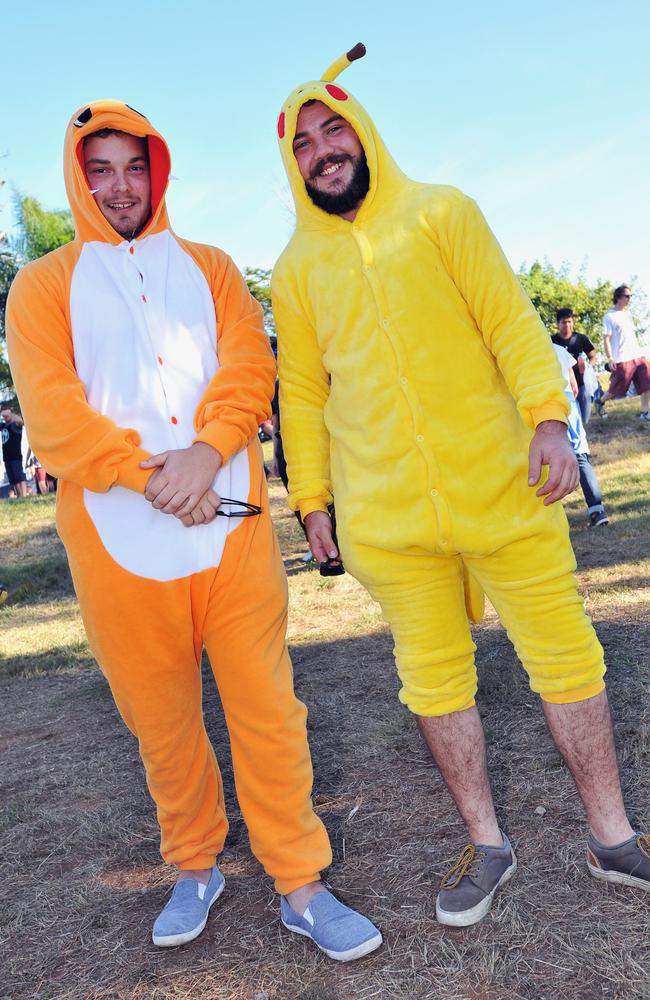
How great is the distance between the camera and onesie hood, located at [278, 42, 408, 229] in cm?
250

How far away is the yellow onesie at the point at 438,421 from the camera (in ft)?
7.86

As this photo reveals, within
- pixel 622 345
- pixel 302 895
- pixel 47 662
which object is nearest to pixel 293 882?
pixel 302 895

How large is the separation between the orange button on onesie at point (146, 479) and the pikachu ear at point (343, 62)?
509mm

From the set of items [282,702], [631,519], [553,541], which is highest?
[553,541]

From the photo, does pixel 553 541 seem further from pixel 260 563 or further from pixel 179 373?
pixel 179 373

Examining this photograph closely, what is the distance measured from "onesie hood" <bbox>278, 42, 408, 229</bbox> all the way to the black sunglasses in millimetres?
813

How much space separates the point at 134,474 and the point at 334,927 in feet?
4.34

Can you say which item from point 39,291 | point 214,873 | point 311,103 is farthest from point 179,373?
point 214,873

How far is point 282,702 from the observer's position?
2.50 meters

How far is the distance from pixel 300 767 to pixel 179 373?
114 cm

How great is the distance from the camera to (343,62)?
2.60 meters

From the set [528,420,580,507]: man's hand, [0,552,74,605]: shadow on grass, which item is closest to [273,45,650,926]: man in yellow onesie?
[528,420,580,507]: man's hand

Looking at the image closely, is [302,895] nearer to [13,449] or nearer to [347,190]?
[347,190]

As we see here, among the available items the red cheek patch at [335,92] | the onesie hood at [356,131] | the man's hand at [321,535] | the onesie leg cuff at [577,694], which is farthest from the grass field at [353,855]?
the red cheek patch at [335,92]
